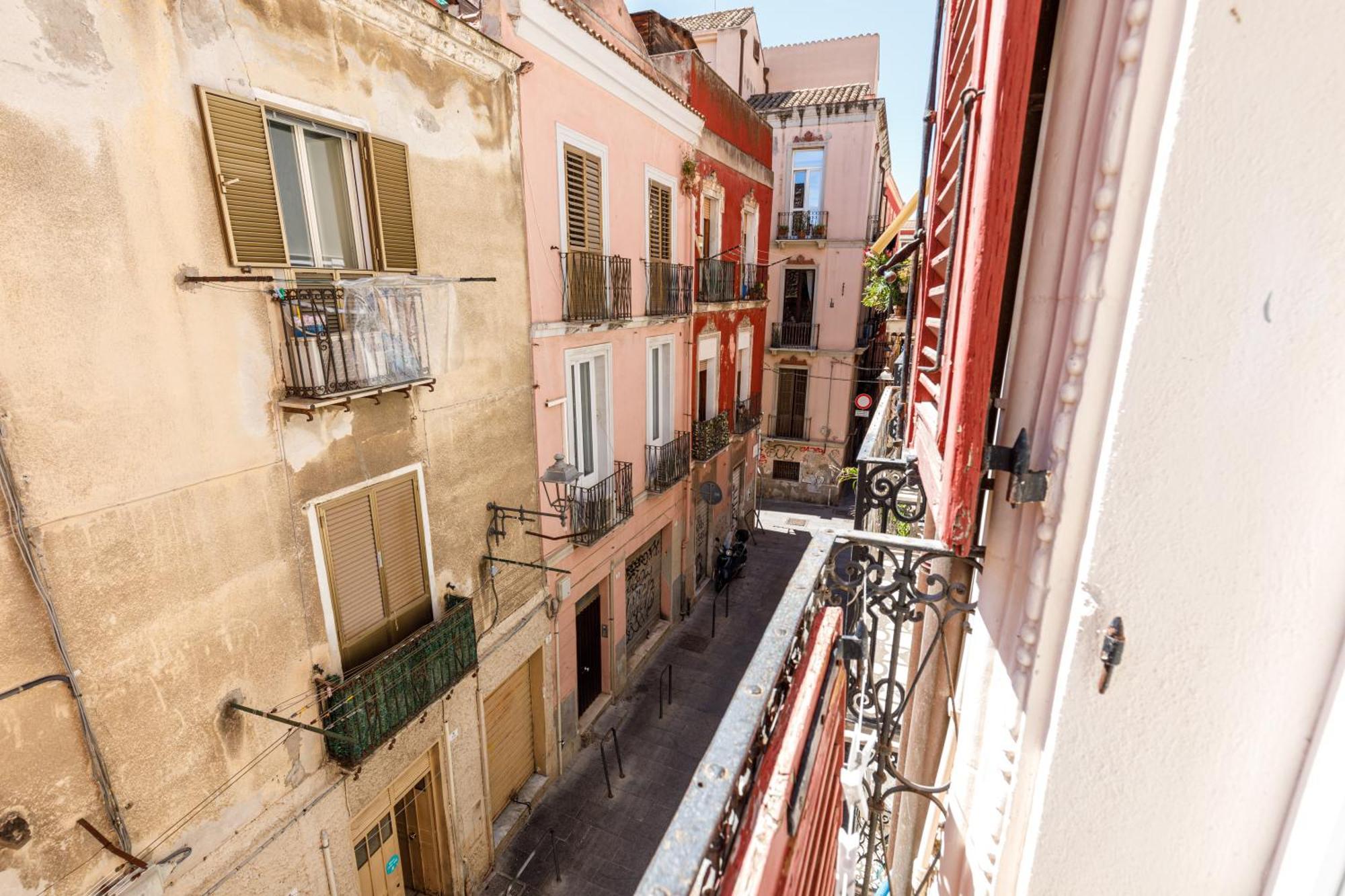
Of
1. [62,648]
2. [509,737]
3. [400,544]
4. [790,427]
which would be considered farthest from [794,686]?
[790,427]

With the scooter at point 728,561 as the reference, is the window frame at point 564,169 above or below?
above

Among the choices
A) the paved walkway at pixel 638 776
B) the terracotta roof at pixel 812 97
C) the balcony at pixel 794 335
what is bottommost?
the paved walkway at pixel 638 776

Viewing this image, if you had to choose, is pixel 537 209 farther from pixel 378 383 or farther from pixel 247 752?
pixel 247 752

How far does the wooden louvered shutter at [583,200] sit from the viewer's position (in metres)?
8.80

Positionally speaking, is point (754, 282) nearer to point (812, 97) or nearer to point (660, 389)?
point (660, 389)

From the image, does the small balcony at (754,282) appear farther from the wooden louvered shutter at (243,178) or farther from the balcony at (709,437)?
the wooden louvered shutter at (243,178)

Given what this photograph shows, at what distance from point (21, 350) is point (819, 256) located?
19.9 meters

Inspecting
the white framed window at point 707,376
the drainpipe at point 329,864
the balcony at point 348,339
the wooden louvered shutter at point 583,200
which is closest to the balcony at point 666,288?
the white framed window at point 707,376

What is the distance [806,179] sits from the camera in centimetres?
2034

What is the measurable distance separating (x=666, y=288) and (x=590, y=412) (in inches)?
123

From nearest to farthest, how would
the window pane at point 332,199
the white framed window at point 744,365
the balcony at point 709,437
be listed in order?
the window pane at point 332,199 < the balcony at point 709,437 < the white framed window at point 744,365

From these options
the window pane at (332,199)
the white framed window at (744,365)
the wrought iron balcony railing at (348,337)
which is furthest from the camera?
the white framed window at (744,365)

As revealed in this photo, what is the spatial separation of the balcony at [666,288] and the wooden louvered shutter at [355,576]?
21.2ft

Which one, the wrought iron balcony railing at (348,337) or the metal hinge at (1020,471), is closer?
the metal hinge at (1020,471)
